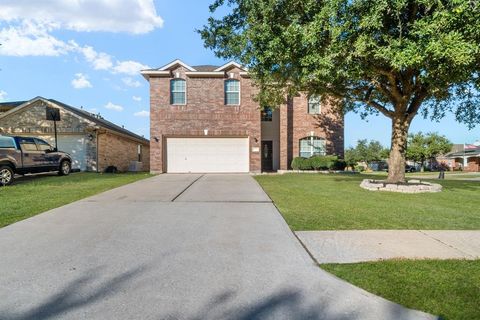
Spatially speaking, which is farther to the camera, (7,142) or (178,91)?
(178,91)

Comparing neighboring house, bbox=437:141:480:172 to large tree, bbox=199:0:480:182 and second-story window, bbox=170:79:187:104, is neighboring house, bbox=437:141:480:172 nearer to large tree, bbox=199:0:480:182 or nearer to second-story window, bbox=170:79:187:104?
large tree, bbox=199:0:480:182

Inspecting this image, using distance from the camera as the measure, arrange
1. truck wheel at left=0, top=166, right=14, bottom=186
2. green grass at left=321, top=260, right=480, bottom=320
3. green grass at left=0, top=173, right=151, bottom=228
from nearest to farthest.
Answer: green grass at left=321, top=260, right=480, bottom=320 < green grass at left=0, top=173, right=151, bottom=228 < truck wheel at left=0, top=166, right=14, bottom=186

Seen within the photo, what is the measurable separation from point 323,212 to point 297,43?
512 cm

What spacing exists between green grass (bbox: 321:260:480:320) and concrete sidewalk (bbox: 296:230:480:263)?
287mm

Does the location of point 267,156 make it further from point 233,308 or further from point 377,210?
point 233,308

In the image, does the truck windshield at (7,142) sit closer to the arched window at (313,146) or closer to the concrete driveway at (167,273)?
→ the concrete driveway at (167,273)

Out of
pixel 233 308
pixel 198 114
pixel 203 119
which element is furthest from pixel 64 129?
pixel 233 308

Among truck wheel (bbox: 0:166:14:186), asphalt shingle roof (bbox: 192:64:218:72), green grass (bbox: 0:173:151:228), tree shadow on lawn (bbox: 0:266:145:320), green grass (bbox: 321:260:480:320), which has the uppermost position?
asphalt shingle roof (bbox: 192:64:218:72)

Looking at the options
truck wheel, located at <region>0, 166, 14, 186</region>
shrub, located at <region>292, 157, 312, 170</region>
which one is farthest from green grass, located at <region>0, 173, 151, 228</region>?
shrub, located at <region>292, 157, 312, 170</region>

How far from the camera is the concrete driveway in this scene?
3.14 m

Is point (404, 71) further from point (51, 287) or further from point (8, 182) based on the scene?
point (8, 182)

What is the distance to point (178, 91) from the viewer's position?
72.4 feet

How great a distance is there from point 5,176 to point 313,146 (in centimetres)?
1854

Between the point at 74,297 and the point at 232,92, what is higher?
the point at 232,92
